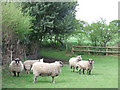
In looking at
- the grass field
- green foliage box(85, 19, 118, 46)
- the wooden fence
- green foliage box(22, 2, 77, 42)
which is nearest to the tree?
the grass field

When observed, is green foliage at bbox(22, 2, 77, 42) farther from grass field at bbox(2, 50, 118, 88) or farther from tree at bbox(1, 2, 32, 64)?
grass field at bbox(2, 50, 118, 88)

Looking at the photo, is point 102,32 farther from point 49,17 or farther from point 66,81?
point 66,81

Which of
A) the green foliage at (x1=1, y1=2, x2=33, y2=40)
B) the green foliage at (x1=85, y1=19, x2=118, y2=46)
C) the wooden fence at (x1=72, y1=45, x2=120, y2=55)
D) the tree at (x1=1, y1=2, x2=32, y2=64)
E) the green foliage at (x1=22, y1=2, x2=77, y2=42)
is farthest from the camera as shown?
the green foliage at (x1=85, y1=19, x2=118, y2=46)

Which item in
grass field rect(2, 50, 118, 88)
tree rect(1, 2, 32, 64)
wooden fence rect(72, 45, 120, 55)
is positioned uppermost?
tree rect(1, 2, 32, 64)

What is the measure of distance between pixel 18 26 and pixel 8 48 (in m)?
1.93

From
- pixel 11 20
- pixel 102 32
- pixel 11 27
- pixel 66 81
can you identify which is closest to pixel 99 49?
pixel 102 32

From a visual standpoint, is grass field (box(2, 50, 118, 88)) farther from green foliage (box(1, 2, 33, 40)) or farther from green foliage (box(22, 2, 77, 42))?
green foliage (box(22, 2, 77, 42))

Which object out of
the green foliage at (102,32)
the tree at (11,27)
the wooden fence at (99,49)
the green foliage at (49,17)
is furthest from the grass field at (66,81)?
the green foliage at (102,32)

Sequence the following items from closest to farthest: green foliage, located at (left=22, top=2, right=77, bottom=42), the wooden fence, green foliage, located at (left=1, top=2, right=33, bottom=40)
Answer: green foliage, located at (left=1, top=2, right=33, bottom=40), green foliage, located at (left=22, top=2, right=77, bottom=42), the wooden fence

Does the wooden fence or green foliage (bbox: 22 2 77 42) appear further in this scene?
the wooden fence

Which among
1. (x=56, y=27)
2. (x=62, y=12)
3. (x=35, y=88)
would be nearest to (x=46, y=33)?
(x=56, y=27)

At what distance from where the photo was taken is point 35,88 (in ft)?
38.1

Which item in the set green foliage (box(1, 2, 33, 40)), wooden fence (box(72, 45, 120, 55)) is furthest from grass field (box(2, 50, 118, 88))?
wooden fence (box(72, 45, 120, 55))

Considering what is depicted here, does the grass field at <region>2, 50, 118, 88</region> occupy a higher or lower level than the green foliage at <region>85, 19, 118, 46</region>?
lower
